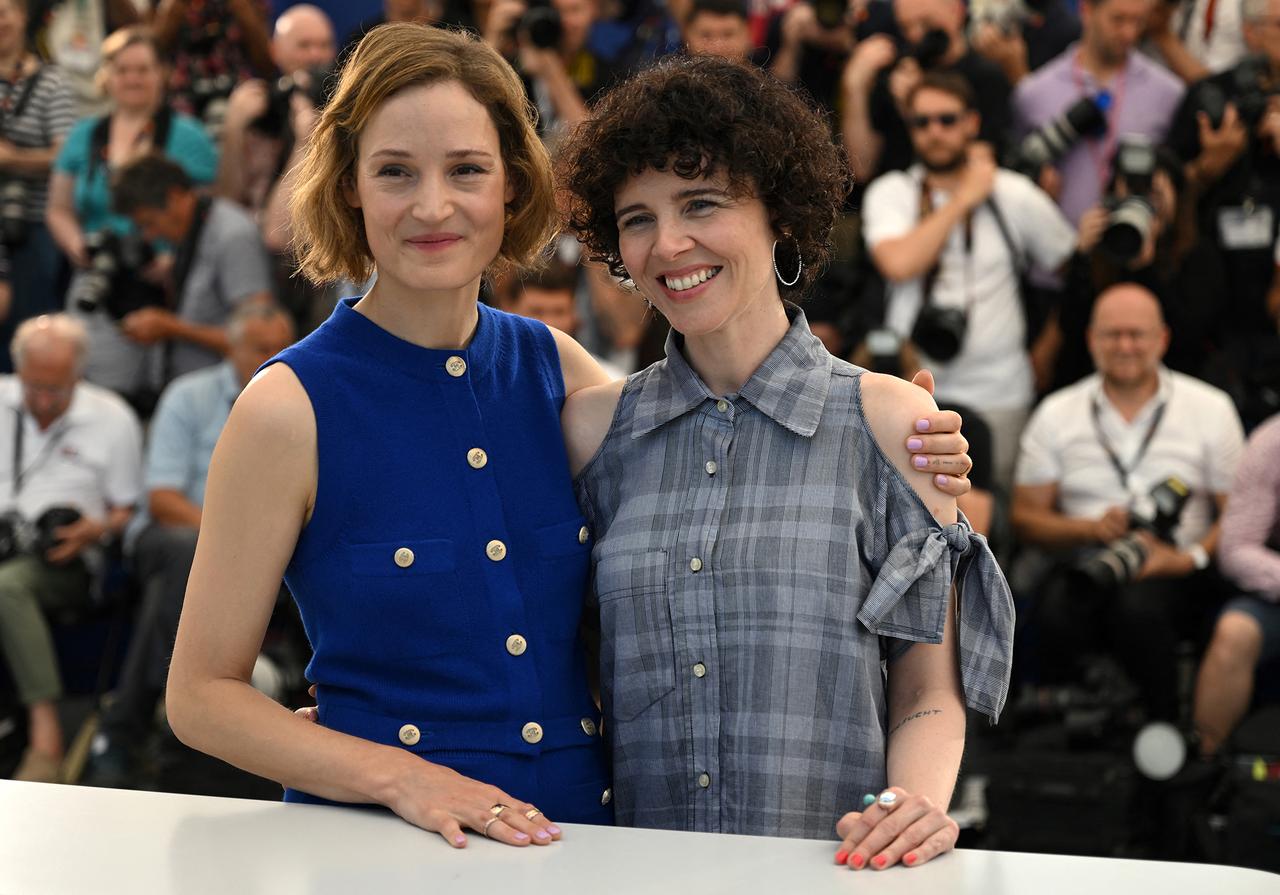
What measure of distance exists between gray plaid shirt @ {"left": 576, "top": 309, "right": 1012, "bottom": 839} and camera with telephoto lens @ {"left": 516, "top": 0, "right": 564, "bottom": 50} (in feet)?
11.3

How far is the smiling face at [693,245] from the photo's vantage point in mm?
1924

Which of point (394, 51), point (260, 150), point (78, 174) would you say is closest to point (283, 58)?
point (260, 150)

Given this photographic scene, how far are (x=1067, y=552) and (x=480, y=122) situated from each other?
2.86m

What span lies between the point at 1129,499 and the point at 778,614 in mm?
2801

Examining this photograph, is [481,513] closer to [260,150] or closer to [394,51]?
[394,51]

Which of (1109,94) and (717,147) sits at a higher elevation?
(1109,94)

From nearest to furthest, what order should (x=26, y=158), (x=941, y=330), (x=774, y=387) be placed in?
1. (x=774, y=387)
2. (x=941, y=330)
3. (x=26, y=158)

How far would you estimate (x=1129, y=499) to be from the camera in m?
4.45

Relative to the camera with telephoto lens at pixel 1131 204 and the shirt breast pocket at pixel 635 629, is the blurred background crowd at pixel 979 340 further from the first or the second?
the shirt breast pocket at pixel 635 629

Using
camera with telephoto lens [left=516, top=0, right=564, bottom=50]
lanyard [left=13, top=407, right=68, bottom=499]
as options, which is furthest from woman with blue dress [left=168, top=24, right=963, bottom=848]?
lanyard [left=13, top=407, right=68, bottom=499]

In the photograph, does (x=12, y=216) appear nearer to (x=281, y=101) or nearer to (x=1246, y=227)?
(x=281, y=101)

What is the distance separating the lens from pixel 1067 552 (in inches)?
175

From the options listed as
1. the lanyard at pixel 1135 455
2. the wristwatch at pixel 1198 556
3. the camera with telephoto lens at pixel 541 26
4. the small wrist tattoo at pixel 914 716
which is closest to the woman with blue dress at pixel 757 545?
the small wrist tattoo at pixel 914 716

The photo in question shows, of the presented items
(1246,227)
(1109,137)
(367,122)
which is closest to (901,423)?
(367,122)
